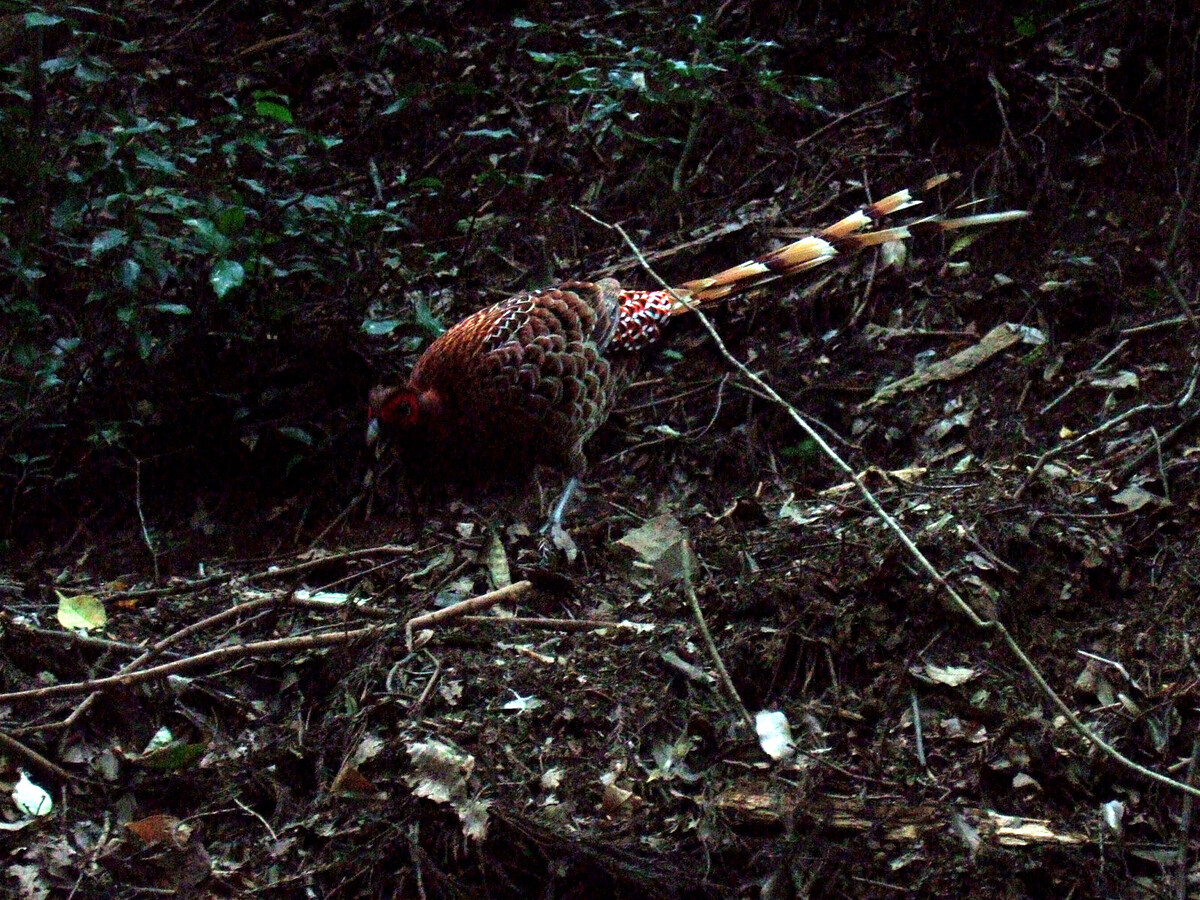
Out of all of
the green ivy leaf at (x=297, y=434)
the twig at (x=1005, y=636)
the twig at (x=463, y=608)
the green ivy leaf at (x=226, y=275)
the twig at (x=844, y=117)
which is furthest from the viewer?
the twig at (x=844, y=117)

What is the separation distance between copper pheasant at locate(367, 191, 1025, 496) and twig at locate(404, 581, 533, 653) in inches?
36.6

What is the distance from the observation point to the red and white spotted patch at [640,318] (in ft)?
17.7

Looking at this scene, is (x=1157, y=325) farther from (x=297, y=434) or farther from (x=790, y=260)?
(x=297, y=434)

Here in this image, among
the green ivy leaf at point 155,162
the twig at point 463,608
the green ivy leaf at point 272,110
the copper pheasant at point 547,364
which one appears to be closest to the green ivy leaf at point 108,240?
the green ivy leaf at point 155,162

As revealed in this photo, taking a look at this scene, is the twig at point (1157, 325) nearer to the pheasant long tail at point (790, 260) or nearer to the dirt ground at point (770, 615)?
the dirt ground at point (770, 615)

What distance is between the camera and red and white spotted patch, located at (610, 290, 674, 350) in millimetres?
5387

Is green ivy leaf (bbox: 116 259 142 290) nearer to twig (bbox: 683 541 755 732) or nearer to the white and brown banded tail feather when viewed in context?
the white and brown banded tail feather

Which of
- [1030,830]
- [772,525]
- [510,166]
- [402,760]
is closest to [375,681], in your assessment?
[402,760]

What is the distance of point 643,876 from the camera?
9.55 ft

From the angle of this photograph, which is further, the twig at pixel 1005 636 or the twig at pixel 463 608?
the twig at pixel 463 608

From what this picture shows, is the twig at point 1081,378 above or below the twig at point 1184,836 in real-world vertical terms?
below

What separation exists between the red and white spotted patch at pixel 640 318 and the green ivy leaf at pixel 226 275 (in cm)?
165

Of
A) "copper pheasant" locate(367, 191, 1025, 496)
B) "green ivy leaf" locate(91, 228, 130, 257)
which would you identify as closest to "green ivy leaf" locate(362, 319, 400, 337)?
"copper pheasant" locate(367, 191, 1025, 496)

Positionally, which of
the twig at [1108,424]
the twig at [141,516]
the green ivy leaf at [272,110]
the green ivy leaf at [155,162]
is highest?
the green ivy leaf at [272,110]
